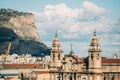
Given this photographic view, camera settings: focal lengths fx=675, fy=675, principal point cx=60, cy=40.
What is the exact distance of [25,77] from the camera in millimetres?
180125

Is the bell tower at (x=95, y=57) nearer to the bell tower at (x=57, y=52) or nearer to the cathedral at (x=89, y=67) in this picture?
the cathedral at (x=89, y=67)

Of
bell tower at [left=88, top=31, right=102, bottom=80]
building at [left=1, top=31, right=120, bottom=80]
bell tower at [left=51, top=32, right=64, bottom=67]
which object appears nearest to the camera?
bell tower at [left=88, top=31, right=102, bottom=80]

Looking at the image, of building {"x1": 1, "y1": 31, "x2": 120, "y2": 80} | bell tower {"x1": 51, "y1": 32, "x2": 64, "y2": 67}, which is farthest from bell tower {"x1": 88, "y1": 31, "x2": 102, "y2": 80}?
bell tower {"x1": 51, "y1": 32, "x2": 64, "y2": 67}

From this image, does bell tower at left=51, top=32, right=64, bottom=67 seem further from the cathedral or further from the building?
the cathedral

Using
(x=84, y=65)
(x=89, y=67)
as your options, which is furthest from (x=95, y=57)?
(x=84, y=65)

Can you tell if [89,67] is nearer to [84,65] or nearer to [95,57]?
[84,65]

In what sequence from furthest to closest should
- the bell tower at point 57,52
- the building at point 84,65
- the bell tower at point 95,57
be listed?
the bell tower at point 57,52, the building at point 84,65, the bell tower at point 95,57

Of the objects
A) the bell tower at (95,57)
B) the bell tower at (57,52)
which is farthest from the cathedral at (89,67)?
the bell tower at (57,52)

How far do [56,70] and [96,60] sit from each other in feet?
42.8

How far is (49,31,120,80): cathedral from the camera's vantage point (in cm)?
13188

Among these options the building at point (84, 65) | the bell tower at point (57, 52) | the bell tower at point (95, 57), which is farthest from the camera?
the bell tower at point (57, 52)

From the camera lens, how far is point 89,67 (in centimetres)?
13288

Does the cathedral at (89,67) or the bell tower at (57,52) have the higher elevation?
the bell tower at (57,52)

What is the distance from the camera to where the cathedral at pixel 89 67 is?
13188 cm
